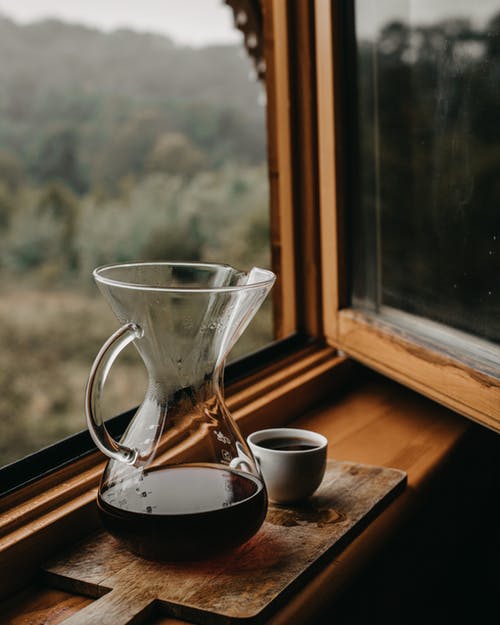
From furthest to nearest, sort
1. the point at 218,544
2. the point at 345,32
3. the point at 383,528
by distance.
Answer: the point at 345,32, the point at 383,528, the point at 218,544

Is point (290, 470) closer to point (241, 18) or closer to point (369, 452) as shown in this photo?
point (369, 452)

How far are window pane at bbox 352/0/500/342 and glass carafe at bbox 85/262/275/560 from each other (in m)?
0.34

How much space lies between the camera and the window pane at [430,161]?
92 centimetres

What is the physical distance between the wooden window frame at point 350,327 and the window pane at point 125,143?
15.6 ft

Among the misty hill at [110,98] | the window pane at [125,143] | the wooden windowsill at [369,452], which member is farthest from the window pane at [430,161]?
the misty hill at [110,98]

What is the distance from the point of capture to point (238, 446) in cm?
72

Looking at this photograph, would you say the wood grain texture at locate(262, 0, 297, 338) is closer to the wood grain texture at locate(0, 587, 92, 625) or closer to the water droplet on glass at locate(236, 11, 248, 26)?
the water droplet on glass at locate(236, 11, 248, 26)

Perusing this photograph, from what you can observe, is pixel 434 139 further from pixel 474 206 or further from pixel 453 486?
pixel 453 486

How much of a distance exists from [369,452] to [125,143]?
5558 millimetres

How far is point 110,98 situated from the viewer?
622 centimetres

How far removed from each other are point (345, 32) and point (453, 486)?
2.04 ft

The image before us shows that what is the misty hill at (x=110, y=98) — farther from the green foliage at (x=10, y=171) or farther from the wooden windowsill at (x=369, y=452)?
the wooden windowsill at (x=369, y=452)

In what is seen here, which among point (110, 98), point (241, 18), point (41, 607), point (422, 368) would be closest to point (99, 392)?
point (41, 607)

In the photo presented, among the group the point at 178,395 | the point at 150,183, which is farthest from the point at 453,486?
the point at 150,183
